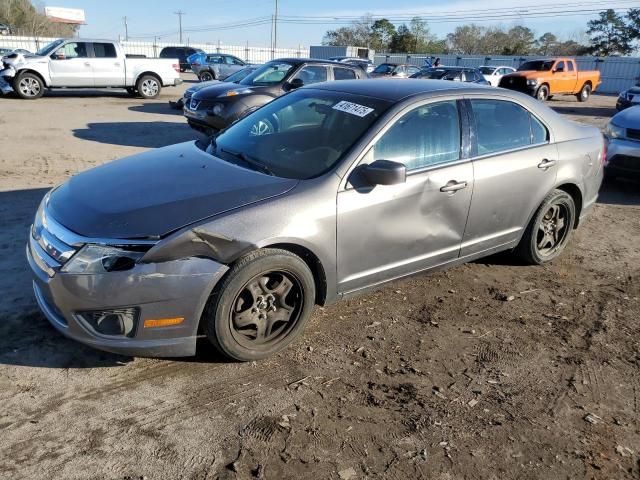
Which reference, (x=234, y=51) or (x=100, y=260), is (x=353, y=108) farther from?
(x=234, y=51)

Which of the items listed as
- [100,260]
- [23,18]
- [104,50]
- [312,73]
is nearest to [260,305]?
[100,260]

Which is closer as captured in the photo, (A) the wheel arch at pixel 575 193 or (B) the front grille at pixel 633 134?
(A) the wheel arch at pixel 575 193

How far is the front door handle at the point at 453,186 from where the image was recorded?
3.89 meters

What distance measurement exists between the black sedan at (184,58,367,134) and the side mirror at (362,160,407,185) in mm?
5950

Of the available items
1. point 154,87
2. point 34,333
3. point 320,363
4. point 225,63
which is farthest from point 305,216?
point 225,63

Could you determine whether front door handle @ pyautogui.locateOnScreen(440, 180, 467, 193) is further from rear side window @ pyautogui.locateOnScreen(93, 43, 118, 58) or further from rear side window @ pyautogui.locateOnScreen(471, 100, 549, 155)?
rear side window @ pyautogui.locateOnScreen(93, 43, 118, 58)

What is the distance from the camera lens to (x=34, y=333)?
3434 millimetres

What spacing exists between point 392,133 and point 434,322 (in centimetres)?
143

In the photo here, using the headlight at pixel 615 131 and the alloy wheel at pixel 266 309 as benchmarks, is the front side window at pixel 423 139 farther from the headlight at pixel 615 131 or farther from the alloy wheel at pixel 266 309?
the headlight at pixel 615 131

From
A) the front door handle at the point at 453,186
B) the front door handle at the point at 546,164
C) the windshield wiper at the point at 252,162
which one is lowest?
the front door handle at the point at 453,186

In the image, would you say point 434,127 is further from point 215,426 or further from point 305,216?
point 215,426

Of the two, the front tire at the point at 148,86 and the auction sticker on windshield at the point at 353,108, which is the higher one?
the auction sticker on windshield at the point at 353,108

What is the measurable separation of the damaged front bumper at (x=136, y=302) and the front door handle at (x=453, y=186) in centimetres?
182

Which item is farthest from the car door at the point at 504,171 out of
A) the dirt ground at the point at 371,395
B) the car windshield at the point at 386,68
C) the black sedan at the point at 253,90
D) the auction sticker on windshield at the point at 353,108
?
the car windshield at the point at 386,68
